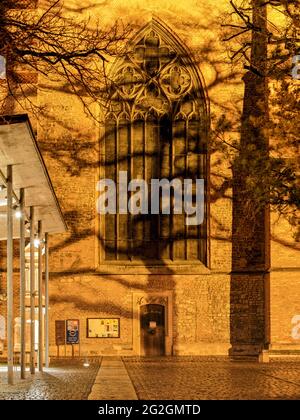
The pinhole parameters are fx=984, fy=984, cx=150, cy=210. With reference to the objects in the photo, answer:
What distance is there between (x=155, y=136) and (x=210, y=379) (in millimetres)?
12932

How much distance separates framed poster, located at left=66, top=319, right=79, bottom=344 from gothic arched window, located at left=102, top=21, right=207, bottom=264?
291 cm

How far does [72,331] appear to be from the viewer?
2862cm

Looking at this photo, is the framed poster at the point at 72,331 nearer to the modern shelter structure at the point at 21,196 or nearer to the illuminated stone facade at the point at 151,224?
the illuminated stone facade at the point at 151,224

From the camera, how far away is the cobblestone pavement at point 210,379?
52.2 ft

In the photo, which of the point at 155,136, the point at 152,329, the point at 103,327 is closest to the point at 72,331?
the point at 103,327

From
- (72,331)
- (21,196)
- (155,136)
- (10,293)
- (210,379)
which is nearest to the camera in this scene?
(10,293)

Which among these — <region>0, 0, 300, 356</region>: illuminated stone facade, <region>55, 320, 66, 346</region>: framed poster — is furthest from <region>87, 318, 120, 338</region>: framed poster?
<region>55, 320, 66, 346</region>: framed poster

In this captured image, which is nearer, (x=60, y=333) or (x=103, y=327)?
(x=60, y=333)

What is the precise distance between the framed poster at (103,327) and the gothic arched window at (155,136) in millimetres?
1986

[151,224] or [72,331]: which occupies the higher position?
[151,224]

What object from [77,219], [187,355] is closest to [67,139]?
[77,219]

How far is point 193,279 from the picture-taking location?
100 ft

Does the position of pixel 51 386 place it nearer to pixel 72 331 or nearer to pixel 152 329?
pixel 72 331

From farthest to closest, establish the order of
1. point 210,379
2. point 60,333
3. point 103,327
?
point 103,327 < point 60,333 < point 210,379
